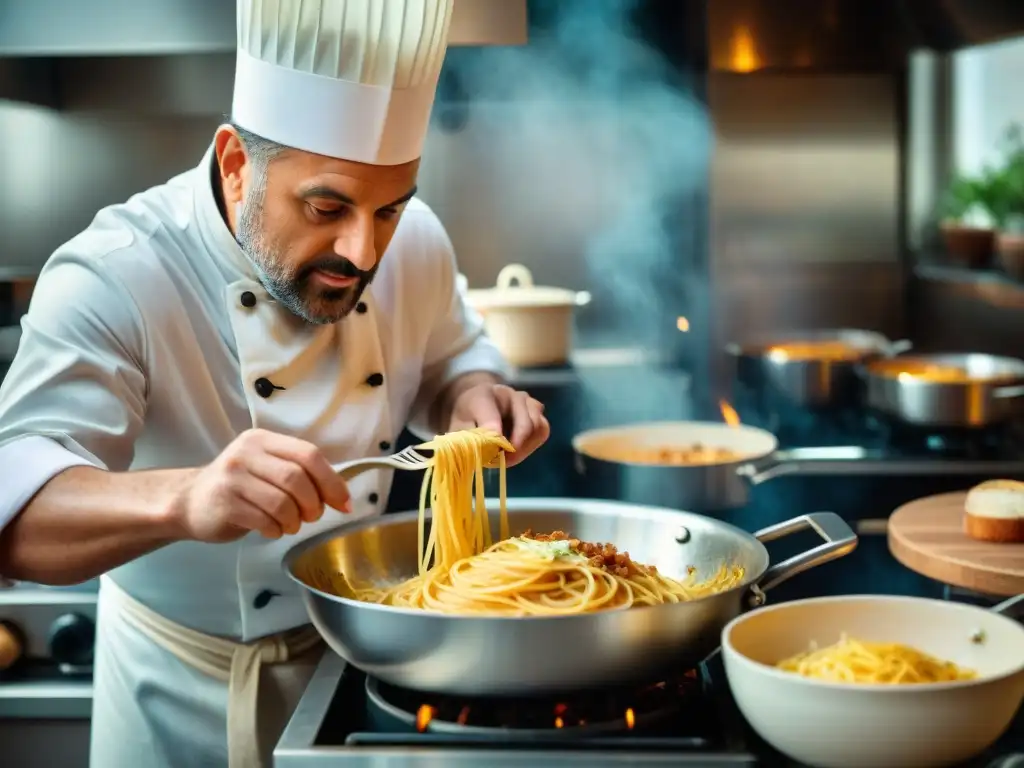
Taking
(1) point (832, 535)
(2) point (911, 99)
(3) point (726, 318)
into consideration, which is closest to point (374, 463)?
(1) point (832, 535)

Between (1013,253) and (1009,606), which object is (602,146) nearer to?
(1013,253)

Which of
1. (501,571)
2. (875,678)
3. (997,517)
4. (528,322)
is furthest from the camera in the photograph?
(528,322)

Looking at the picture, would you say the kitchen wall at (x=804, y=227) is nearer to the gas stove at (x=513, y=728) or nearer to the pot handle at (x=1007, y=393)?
the pot handle at (x=1007, y=393)

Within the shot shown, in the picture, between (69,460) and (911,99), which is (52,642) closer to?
(69,460)

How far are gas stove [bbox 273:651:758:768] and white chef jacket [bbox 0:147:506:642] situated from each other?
1.62ft

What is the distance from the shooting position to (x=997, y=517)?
229cm

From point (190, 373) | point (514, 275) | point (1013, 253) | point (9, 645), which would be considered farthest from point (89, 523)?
point (1013, 253)

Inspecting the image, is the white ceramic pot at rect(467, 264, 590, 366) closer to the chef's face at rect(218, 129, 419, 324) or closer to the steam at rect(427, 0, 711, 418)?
the steam at rect(427, 0, 711, 418)

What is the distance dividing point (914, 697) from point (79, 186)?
128 inches

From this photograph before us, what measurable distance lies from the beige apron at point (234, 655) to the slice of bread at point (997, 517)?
1.24 meters

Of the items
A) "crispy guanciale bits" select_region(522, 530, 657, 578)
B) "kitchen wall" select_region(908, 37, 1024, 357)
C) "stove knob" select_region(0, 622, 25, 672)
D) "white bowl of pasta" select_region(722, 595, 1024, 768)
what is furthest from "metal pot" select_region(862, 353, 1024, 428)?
"stove knob" select_region(0, 622, 25, 672)

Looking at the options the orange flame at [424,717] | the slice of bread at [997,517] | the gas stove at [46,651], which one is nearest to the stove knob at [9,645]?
the gas stove at [46,651]

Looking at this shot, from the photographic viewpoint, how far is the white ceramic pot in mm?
3592

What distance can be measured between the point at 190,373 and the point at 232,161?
361mm
